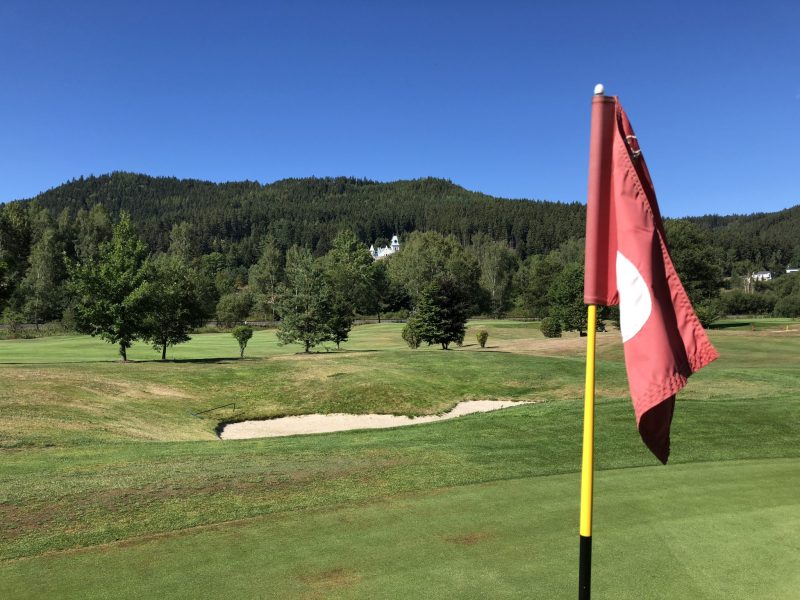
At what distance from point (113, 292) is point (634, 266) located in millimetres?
34281

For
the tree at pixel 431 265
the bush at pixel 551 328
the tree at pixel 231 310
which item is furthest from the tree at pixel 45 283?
the bush at pixel 551 328

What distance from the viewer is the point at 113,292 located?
3359 centimetres

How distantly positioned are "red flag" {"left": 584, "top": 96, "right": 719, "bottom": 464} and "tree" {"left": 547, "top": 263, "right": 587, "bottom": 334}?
6581 cm

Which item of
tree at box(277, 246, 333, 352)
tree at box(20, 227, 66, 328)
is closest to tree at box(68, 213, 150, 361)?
tree at box(277, 246, 333, 352)

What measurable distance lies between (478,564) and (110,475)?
7.73 m

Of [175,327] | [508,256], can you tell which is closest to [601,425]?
[175,327]

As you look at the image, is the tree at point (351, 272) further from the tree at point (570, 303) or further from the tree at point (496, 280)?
the tree at point (570, 303)

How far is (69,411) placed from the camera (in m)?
19.6

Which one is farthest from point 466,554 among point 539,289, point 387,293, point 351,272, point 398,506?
point 387,293

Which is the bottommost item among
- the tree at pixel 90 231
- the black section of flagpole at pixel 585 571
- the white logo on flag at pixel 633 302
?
the black section of flagpole at pixel 585 571

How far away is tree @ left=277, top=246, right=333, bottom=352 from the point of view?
48000mm

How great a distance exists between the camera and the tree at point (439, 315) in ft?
162

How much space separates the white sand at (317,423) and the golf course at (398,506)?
198 cm

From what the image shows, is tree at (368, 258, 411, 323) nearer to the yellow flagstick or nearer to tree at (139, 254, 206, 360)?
tree at (139, 254, 206, 360)
